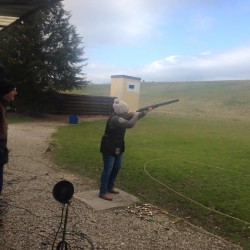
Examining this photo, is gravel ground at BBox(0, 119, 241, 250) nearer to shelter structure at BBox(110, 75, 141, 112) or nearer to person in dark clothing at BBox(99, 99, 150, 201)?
person in dark clothing at BBox(99, 99, 150, 201)

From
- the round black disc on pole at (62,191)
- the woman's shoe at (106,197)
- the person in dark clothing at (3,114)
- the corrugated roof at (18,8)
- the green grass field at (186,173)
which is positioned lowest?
the green grass field at (186,173)

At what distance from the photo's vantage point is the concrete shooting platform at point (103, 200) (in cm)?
589

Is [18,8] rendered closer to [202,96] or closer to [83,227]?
[83,227]

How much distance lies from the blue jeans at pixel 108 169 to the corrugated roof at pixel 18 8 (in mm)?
2590

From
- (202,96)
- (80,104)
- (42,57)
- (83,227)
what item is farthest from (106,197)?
(202,96)

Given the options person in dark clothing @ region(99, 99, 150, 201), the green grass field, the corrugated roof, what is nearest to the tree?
the green grass field

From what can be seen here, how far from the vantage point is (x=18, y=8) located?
575cm

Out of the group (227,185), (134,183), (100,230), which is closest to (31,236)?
(100,230)

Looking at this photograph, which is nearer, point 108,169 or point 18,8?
point 18,8

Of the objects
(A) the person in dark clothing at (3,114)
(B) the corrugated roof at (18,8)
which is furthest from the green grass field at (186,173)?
(B) the corrugated roof at (18,8)

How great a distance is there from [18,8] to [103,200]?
3.39m

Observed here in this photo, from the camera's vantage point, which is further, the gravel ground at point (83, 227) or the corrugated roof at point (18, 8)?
the corrugated roof at point (18, 8)

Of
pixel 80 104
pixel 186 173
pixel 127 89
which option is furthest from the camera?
pixel 80 104

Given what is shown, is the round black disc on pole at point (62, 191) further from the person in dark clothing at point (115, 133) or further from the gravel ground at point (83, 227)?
the person in dark clothing at point (115, 133)
